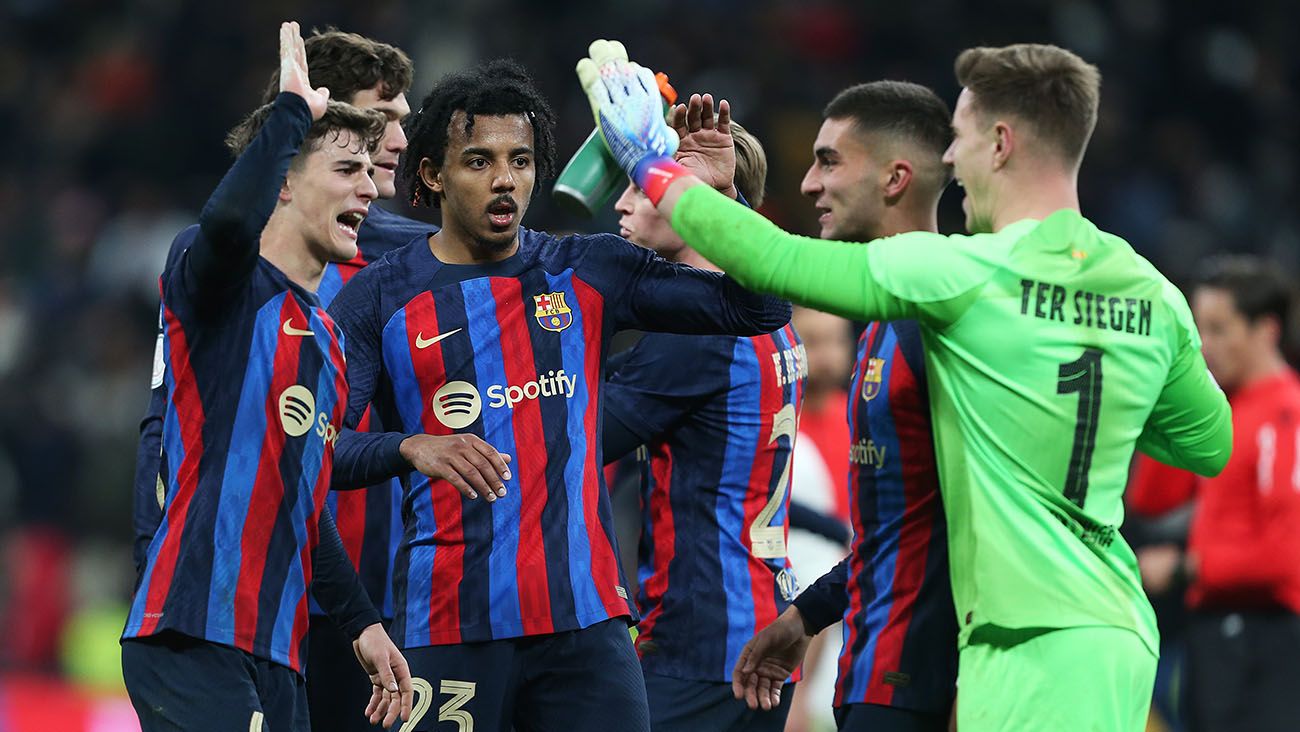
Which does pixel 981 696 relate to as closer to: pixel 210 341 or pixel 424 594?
pixel 424 594

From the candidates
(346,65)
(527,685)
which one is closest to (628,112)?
(527,685)

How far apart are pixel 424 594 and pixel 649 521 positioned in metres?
1.13

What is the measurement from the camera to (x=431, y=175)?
497 centimetres

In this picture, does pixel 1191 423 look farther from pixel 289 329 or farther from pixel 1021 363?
pixel 289 329

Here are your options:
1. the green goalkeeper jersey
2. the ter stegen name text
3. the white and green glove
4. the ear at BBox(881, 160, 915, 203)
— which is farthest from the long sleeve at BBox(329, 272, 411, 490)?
the ter stegen name text

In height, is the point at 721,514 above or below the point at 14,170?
below

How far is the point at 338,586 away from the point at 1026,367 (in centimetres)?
186

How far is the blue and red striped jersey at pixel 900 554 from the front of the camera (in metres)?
4.64

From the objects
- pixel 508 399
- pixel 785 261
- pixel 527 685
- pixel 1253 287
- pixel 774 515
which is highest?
pixel 1253 287

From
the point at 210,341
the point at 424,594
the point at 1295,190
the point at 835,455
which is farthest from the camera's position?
the point at 1295,190

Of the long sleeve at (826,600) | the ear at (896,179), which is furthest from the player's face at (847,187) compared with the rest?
the long sleeve at (826,600)

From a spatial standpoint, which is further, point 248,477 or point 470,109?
point 470,109

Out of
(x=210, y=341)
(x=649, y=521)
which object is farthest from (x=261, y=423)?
(x=649, y=521)

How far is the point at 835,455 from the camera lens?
9.16 metres
